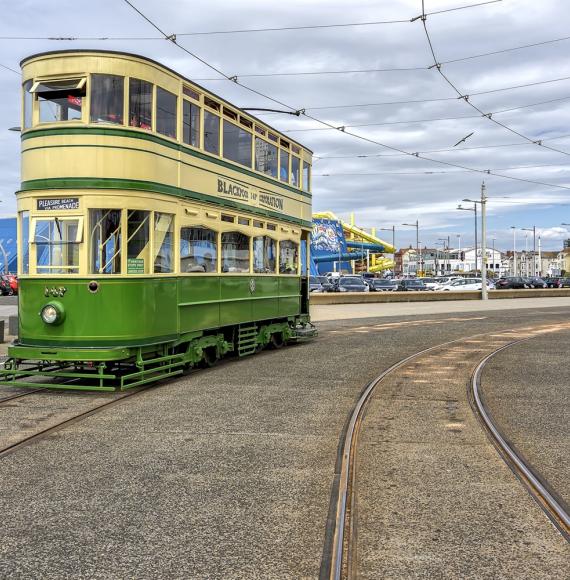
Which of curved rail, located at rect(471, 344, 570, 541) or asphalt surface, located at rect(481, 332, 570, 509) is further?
asphalt surface, located at rect(481, 332, 570, 509)

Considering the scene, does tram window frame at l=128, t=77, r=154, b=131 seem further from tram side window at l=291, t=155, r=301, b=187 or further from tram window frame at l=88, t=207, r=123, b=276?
tram side window at l=291, t=155, r=301, b=187

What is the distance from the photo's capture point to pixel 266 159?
42.4 feet

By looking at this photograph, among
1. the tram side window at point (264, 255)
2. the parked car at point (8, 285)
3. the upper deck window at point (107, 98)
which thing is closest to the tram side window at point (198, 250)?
the tram side window at point (264, 255)

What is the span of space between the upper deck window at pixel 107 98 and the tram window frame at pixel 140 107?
0.12 metres

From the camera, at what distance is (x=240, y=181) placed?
1173 cm

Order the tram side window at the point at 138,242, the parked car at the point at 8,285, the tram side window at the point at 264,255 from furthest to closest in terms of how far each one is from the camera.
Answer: the parked car at the point at 8,285 < the tram side window at the point at 264,255 < the tram side window at the point at 138,242

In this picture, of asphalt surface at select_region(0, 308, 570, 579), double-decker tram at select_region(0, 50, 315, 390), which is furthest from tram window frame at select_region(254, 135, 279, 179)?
asphalt surface at select_region(0, 308, 570, 579)

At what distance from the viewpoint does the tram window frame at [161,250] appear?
9.15 metres

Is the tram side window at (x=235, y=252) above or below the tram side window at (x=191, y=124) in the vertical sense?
below

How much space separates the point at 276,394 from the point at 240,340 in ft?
11.6

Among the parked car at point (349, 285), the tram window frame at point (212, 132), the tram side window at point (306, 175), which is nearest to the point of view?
the tram window frame at point (212, 132)

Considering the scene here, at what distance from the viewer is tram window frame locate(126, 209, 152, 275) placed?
29.0 ft

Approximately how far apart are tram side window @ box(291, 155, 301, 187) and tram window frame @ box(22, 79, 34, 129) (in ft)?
20.9

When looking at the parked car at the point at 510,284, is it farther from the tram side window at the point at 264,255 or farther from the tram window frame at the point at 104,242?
the tram window frame at the point at 104,242
